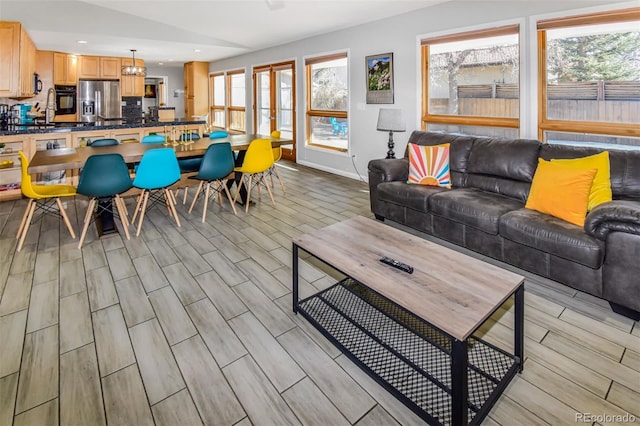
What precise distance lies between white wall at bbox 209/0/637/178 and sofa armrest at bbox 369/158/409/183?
1.31 m

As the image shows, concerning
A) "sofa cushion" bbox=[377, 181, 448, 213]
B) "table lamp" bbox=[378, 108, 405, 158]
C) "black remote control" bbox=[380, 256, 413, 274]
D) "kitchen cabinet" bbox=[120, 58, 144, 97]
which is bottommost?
"black remote control" bbox=[380, 256, 413, 274]

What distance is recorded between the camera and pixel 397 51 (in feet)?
16.8

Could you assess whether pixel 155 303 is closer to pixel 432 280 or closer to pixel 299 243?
pixel 299 243

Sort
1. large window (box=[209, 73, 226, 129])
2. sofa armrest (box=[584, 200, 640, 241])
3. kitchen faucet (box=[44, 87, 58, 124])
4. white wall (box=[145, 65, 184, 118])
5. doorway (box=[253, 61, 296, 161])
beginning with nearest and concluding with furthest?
sofa armrest (box=[584, 200, 640, 241]), kitchen faucet (box=[44, 87, 58, 124]), doorway (box=[253, 61, 296, 161]), large window (box=[209, 73, 226, 129]), white wall (box=[145, 65, 184, 118])

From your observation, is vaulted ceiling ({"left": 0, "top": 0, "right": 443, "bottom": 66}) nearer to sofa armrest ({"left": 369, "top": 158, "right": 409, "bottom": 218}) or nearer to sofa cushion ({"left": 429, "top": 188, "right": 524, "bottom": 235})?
sofa armrest ({"left": 369, "top": 158, "right": 409, "bottom": 218})

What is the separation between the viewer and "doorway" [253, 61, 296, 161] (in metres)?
7.51

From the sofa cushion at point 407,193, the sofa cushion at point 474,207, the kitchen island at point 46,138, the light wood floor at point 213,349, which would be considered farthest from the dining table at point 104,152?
the sofa cushion at point 474,207

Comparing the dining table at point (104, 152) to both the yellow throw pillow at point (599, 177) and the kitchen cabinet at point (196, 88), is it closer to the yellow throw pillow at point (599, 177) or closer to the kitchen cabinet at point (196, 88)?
the yellow throw pillow at point (599, 177)

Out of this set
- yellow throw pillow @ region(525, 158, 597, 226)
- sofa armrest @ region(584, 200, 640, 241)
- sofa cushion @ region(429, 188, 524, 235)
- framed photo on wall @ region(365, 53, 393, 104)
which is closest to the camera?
sofa armrest @ region(584, 200, 640, 241)

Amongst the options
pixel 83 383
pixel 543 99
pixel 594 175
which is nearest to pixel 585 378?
pixel 594 175

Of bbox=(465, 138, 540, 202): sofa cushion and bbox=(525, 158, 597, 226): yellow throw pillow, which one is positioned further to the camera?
bbox=(465, 138, 540, 202): sofa cushion

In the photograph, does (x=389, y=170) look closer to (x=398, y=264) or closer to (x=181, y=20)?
(x=398, y=264)

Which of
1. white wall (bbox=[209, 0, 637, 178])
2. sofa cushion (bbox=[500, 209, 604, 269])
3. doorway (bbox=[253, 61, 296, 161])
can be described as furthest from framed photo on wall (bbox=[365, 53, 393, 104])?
sofa cushion (bbox=[500, 209, 604, 269])

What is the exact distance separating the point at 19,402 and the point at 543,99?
4.69m
